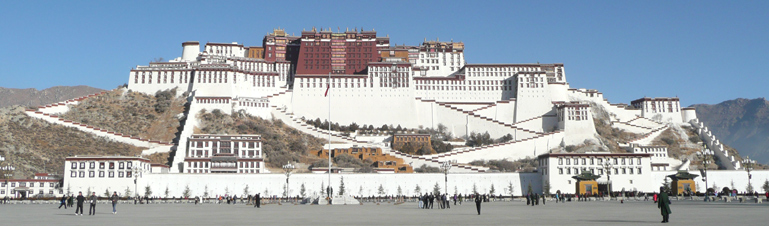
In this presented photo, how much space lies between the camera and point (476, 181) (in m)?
73.7

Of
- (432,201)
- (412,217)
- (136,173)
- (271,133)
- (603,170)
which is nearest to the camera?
(412,217)

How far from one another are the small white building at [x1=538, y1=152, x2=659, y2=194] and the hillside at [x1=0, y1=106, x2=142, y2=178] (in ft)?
163

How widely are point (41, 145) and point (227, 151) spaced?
22.4m

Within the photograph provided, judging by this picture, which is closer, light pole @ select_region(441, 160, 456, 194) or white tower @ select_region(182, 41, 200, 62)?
light pole @ select_region(441, 160, 456, 194)

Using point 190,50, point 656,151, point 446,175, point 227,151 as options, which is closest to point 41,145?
point 227,151

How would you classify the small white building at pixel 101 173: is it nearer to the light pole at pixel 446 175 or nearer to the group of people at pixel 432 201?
the light pole at pixel 446 175

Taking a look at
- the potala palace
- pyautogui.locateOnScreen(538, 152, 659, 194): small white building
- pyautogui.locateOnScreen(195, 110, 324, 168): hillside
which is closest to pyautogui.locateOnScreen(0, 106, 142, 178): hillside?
the potala palace

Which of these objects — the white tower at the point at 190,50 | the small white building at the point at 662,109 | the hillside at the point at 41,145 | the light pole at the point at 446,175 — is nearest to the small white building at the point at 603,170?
the light pole at the point at 446,175

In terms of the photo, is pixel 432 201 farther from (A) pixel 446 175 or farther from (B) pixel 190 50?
(B) pixel 190 50

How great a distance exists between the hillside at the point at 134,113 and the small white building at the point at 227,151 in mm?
8481

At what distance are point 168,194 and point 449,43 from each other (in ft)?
232

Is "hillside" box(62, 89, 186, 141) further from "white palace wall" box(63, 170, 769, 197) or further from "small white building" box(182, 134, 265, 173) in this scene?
"white palace wall" box(63, 170, 769, 197)

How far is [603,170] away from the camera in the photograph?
7400 centimetres

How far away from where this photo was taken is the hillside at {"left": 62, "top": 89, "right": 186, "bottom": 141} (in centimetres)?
9444
